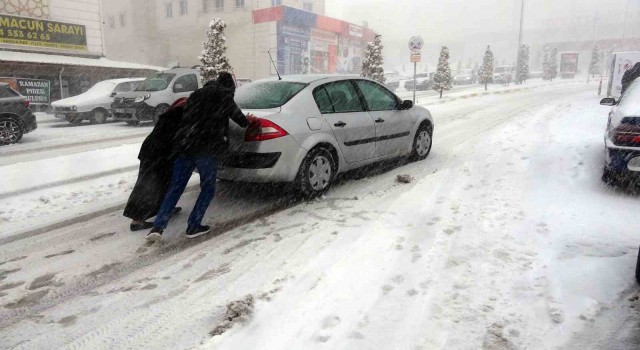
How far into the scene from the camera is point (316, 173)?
5434 mm

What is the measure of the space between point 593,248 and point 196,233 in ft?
12.2

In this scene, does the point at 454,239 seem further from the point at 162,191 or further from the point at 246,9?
the point at 246,9

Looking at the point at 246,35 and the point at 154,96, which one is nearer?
the point at 154,96

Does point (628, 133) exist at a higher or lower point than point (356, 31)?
lower

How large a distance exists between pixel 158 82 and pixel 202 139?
12.1m

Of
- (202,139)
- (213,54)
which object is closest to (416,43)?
(213,54)

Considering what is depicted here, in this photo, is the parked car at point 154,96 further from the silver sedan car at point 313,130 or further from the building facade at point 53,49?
the silver sedan car at point 313,130

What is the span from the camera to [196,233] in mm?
4410

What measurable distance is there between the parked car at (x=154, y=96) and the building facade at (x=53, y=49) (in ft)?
24.2

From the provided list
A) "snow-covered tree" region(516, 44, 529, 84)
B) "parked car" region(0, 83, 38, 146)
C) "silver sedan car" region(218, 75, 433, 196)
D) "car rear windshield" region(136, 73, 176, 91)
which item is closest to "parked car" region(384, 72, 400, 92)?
"snow-covered tree" region(516, 44, 529, 84)

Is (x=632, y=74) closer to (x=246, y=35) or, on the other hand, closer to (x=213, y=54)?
(x=213, y=54)

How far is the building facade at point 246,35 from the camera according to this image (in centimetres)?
A: 3966

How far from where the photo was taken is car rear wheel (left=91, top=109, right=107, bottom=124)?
16109mm

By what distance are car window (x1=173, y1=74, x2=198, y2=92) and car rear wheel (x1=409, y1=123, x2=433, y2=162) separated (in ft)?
33.0
